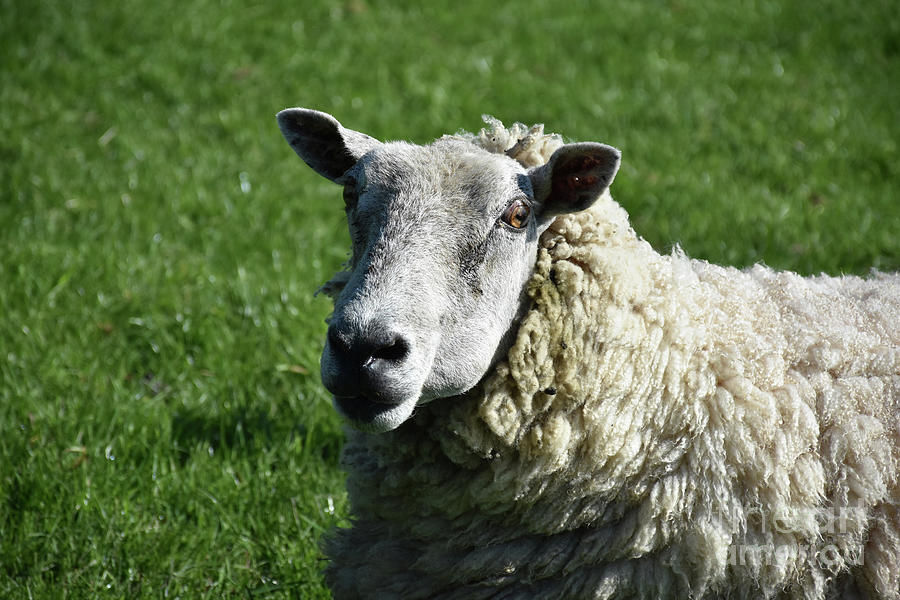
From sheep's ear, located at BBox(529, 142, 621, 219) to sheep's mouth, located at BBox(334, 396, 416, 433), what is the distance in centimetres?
78

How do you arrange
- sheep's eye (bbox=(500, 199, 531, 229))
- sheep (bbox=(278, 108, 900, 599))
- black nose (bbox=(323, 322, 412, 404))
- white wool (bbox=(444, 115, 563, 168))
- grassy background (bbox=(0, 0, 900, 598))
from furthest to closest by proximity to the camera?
1. grassy background (bbox=(0, 0, 900, 598))
2. white wool (bbox=(444, 115, 563, 168))
3. sheep's eye (bbox=(500, 199, 531, 229))
4. sheep (bbox=(278, 108, 900, 599))
5. black nose (bbox=(323, 322, 412, 404))

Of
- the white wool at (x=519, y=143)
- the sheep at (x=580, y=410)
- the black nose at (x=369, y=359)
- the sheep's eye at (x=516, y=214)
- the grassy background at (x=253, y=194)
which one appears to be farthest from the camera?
the grassy background at (x=253, y=194)

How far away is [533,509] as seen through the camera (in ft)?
8.19

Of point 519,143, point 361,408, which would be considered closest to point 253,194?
point 519,143

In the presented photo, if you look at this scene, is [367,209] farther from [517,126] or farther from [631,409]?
[631,409]

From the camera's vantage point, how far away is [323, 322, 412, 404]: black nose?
2.18 meters

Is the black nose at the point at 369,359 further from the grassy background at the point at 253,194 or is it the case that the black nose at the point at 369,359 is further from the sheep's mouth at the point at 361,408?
the grassy background at the point at 253,194

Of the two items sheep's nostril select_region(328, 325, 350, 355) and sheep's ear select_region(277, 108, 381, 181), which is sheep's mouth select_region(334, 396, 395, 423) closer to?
sheep's nostril select_region(328, 325, 350, 355)

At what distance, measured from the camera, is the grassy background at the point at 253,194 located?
3.39 metres

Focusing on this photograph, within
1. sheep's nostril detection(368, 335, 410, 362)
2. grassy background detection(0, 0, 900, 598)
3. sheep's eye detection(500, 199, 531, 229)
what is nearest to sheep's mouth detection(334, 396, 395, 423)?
sheep's nostril detection(368, 335, 410, 362)

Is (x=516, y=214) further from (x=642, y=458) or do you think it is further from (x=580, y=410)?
(x=642, y=458)

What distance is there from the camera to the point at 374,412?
2.26 m

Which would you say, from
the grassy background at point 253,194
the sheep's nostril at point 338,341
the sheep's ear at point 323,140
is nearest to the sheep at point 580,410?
the sheep's nostril at point 338,341

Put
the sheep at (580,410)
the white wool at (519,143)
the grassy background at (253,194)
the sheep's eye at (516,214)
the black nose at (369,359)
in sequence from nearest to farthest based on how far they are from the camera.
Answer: the black nose at (369,359) < the sheep at (580,410) < the sheep's eye at (516,214) < the white wool at (519,143) < the grassy background at (253,194)
